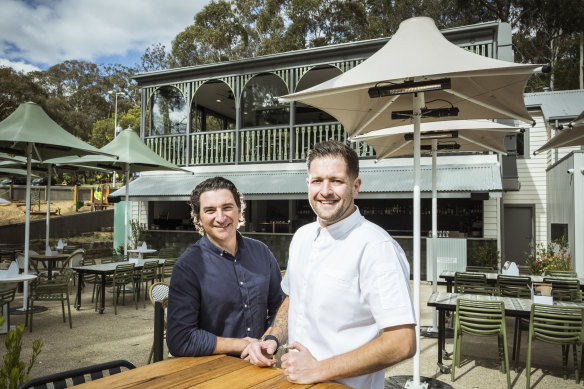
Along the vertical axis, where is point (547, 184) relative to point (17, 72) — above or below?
below

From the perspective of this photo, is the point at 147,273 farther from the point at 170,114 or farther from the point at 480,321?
the point at 170,114

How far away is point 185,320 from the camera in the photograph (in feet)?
6.28

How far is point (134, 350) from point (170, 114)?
40.7 feet

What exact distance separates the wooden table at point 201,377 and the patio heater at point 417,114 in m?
2.14

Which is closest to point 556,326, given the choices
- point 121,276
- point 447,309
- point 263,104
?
point 447,309

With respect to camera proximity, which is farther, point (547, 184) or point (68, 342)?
point (547, 184)

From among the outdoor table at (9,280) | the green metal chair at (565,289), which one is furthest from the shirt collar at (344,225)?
the outdoor table at (9,280)

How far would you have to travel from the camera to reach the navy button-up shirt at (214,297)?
6.22 feet

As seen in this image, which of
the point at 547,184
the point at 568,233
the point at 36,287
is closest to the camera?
the point at 36,287

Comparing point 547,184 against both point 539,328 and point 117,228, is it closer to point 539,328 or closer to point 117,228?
point 539,328

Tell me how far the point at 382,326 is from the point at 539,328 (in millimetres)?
3915

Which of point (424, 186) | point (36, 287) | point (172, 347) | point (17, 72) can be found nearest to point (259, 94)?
point (424, 186)

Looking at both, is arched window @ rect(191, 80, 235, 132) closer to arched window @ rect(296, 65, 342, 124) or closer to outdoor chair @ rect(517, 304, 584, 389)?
arched window @ rect(296, 65, 342, 124)

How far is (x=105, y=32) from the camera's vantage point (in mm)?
52312
